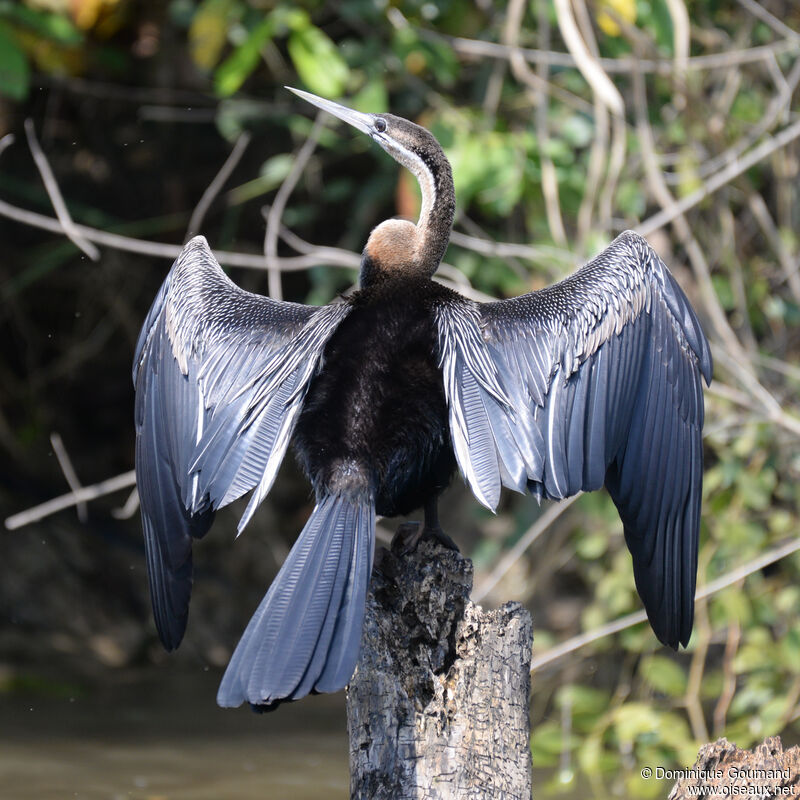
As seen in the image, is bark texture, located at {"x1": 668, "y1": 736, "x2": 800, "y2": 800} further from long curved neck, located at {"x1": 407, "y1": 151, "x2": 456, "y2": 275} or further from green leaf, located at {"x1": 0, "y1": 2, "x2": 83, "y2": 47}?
green leaf, located at {"x1": 0, "y1": 2, "x2": 83, "y2": 47}

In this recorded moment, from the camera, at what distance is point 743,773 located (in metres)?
2.10

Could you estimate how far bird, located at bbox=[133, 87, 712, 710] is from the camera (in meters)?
2.15

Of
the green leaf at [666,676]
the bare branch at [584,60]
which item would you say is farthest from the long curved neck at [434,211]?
the green leaf at [666,676]

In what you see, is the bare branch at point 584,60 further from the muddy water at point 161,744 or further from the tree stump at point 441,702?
the muddy water at point 161,744

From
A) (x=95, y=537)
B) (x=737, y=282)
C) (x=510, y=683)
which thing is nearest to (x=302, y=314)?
(x=510, y=683)

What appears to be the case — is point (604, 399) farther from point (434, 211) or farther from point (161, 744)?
point (161, 744)

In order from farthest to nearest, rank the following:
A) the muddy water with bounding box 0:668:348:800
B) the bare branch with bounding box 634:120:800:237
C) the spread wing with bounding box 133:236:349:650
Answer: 1. the muddy water with bounding box 0:668:348:800
2. the bare branch with bounding box 634:120:800:237
3. the spread wing with bounding box 133:236:349:650

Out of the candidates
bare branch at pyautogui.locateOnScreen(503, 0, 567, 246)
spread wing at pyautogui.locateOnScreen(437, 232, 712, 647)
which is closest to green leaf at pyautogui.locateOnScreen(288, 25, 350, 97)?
bare branch at pyautogui.locateOnScreen(503, 0, 567, 246)

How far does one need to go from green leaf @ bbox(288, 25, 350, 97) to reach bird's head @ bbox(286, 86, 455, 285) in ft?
5.02

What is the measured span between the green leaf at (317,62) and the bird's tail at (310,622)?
247cm

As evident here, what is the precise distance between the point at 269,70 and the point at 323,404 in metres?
A: 3.48

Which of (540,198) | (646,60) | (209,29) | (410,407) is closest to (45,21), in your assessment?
(209,29)

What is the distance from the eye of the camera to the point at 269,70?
535 centimetres

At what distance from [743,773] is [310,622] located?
2.88 feet
